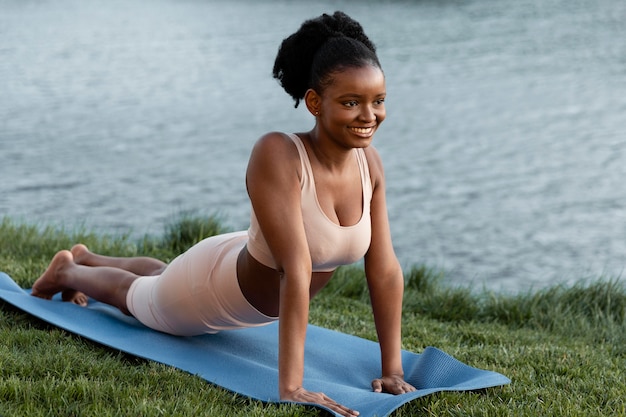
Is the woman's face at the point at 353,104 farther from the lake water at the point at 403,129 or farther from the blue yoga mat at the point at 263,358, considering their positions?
the lake water at the point at 403,129

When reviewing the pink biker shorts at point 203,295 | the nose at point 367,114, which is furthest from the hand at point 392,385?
the nose at point 367,114

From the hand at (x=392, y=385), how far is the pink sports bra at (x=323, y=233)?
0.44 meters

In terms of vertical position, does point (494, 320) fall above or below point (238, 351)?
below

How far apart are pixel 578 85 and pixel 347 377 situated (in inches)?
470

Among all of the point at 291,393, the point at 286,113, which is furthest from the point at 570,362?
the point at 286,113

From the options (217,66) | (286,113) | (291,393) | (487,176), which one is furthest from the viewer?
(217,66)

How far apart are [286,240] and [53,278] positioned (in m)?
1.54

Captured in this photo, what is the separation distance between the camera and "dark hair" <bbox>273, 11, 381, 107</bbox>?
2.94 metres

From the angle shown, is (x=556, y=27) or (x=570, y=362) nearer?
(x=570, y=362)

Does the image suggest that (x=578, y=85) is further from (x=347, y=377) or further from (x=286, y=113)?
(x=347, y=377)

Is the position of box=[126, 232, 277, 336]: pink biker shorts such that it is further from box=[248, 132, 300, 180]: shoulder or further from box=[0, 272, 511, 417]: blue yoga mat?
box=[248, 132, 300, 180]: shoulder

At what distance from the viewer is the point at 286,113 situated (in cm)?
1305

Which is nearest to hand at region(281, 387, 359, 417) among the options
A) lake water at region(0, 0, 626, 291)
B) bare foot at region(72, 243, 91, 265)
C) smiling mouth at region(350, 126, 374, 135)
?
smiling mouth at region(350, 126, 374, 135)

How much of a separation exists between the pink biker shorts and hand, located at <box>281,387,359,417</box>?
525 millimetres
